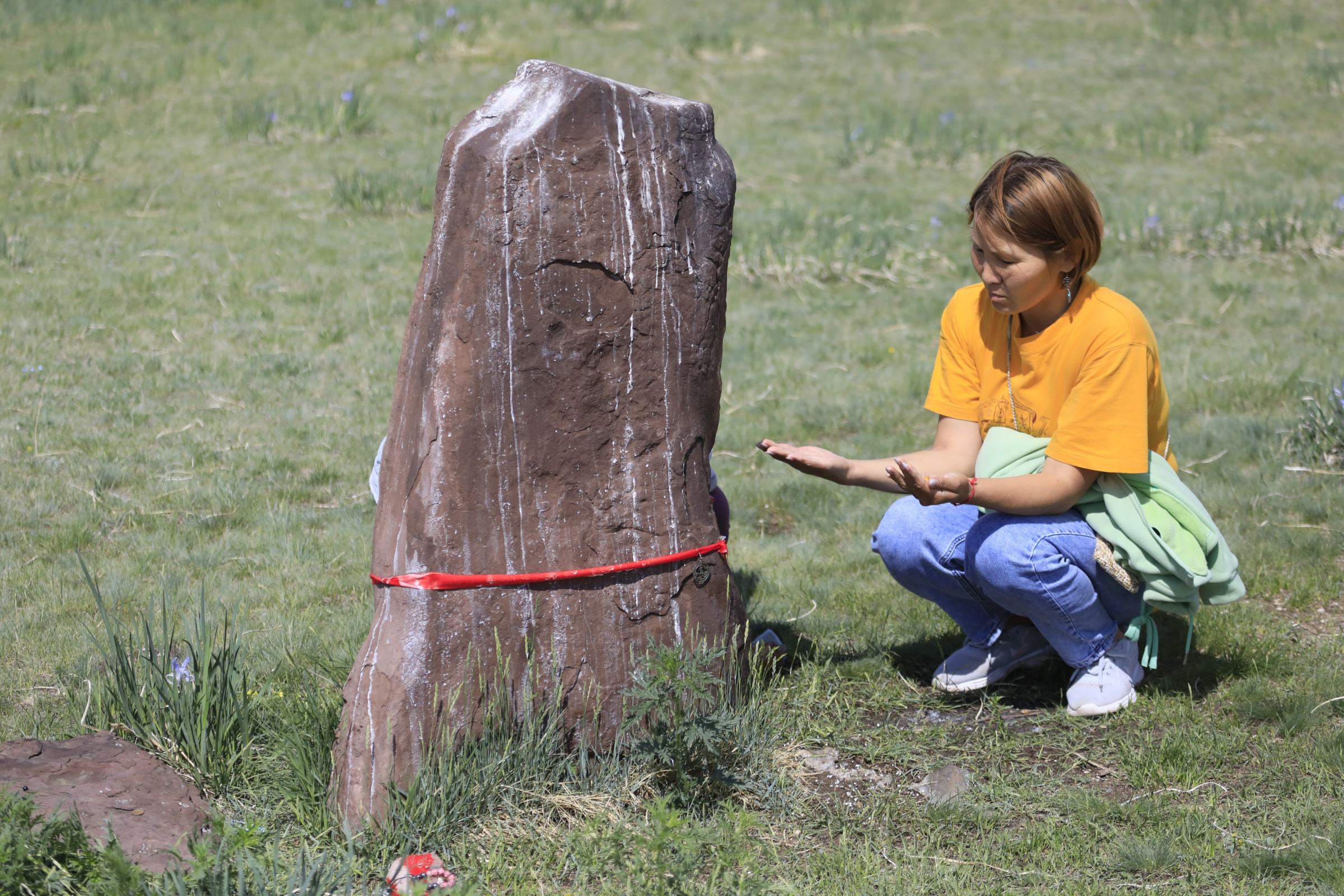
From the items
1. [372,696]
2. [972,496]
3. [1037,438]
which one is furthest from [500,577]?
[1037,438]

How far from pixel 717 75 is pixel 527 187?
378 inches

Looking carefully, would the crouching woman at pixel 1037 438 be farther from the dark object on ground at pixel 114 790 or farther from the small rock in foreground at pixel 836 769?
the dark object on ground at pixel 114 790

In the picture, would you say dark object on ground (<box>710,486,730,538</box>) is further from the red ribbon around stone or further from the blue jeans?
the red ribbon around stone

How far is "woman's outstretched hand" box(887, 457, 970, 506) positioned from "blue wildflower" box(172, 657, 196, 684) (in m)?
1.82

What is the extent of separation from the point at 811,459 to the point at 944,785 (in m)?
0.93

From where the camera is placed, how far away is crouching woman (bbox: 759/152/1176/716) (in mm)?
3121

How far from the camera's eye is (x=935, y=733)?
3.39 m

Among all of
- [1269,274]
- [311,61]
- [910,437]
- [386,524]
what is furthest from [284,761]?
[311,61]

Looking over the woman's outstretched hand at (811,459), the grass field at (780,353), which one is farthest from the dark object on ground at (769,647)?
the woman's outstretched hand at (811,459)

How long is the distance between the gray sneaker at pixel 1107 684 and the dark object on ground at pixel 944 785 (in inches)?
19.4

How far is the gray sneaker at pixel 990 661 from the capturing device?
361 cm

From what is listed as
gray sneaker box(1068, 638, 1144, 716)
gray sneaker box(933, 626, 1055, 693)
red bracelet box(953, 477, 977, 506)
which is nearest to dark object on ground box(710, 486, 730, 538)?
gray sneaker box(933, 626, 1055, 693)

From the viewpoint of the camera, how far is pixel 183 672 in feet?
9.67

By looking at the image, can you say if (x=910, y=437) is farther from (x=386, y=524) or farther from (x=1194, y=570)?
(x=386, y=524)
